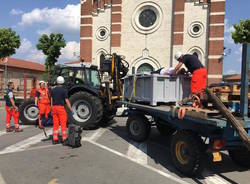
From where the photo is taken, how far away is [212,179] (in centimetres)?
393

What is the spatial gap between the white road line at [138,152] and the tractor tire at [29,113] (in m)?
4.51

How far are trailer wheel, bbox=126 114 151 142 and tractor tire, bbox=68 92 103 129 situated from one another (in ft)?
4.55

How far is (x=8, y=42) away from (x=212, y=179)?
20.0 meters

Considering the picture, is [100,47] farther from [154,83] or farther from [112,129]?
[154,83]

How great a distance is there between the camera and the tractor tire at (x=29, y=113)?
8.47m

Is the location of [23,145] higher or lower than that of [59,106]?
lower

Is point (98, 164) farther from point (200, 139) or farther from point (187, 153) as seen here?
point (200, 139)

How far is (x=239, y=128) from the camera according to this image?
10.8 feet

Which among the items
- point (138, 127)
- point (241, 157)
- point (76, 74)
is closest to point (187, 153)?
point (241, 157)

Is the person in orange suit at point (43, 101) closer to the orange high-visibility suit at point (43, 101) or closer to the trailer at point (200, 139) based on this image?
the orange high-visibility suit at point (43, 101)

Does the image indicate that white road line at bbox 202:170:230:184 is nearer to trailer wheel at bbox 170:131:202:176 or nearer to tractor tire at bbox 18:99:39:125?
trailer wheel at bbox 170:131:202:176

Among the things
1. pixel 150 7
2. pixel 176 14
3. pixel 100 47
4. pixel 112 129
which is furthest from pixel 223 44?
pixel 112 129

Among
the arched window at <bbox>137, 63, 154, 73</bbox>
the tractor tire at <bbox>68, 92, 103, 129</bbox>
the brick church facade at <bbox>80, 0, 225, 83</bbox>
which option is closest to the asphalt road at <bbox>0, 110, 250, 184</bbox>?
the tractor tire at <bbox>68, 92, 103, 129</bbox>

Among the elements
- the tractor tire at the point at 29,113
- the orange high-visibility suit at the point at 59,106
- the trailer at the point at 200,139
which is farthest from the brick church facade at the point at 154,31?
the trailer at the point at 200,139
